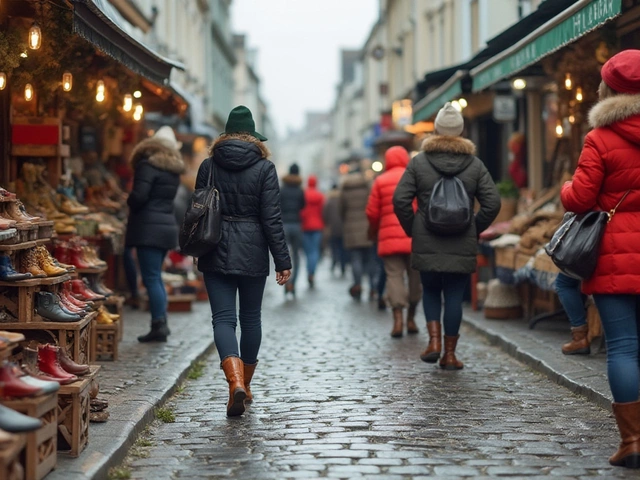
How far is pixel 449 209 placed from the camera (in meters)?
9.03

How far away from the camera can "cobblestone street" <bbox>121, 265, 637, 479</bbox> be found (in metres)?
5.89

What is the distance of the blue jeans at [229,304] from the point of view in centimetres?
748

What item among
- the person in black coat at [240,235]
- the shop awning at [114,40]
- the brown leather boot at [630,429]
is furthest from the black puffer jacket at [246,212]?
the brown leather boot at [630,429]

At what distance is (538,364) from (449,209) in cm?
148

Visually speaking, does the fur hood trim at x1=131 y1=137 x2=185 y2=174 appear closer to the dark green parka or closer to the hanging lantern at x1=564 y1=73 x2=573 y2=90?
the dark green parka

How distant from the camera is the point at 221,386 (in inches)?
348

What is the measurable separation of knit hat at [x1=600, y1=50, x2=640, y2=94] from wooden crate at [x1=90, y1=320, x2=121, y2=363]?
5.08 meters

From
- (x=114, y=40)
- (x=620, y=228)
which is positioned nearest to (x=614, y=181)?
(x=620, y=228)

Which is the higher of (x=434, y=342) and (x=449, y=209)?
(x=449, y=209)

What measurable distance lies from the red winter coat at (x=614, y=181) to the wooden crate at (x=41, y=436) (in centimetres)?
274

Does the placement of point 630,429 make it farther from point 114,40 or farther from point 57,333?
point 114,40

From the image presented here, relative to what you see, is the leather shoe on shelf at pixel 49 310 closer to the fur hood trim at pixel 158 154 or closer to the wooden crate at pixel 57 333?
the wooden crate at pixel 57 333

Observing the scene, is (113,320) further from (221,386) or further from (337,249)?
(337,249)

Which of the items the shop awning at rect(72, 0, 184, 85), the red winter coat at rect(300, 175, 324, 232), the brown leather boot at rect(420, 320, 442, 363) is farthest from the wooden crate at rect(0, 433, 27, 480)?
the red winter coat at rect(300, 175, 324, 232)
